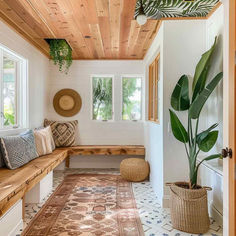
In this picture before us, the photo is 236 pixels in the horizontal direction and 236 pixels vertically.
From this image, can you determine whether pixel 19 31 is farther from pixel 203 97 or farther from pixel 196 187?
pixel 196 187

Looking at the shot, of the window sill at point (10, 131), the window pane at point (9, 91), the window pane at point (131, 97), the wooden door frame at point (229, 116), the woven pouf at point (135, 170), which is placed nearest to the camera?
the wooden door frame at point (229, 116)

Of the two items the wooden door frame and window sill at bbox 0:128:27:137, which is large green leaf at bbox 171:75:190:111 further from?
window sill at bbox 0:128:27:137

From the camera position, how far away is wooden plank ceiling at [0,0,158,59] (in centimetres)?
265

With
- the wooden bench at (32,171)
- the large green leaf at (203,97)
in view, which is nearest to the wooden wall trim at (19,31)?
the wooden bench at (32,171)

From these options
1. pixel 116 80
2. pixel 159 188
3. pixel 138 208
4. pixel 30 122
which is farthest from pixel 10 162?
pixel 116 80

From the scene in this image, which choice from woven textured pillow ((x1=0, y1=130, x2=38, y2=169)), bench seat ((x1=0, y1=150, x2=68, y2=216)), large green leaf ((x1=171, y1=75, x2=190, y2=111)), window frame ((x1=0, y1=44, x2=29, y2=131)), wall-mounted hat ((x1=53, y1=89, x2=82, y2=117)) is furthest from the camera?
wall-mounted hat ((x1=53, y1=89, x2=82, y2=117))

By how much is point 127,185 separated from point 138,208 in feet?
3.23

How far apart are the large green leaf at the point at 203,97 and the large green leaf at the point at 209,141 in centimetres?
28

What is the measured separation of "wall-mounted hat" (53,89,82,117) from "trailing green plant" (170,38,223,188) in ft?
9.37

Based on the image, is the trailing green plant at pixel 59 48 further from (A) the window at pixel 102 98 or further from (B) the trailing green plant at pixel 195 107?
(B) the trailing green plant at pixel 195 107

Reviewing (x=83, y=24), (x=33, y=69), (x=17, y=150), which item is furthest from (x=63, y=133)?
(x=83, y=24)

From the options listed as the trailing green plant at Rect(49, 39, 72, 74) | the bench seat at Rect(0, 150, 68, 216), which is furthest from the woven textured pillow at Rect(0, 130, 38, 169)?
the trailing green plant at Rect(49, 39, 72, 74)

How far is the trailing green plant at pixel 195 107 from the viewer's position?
2400 millimetres

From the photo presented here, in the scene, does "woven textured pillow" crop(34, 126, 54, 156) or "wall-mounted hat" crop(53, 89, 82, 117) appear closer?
"woven textured pillow" crop(34, 126, 54, 156)
